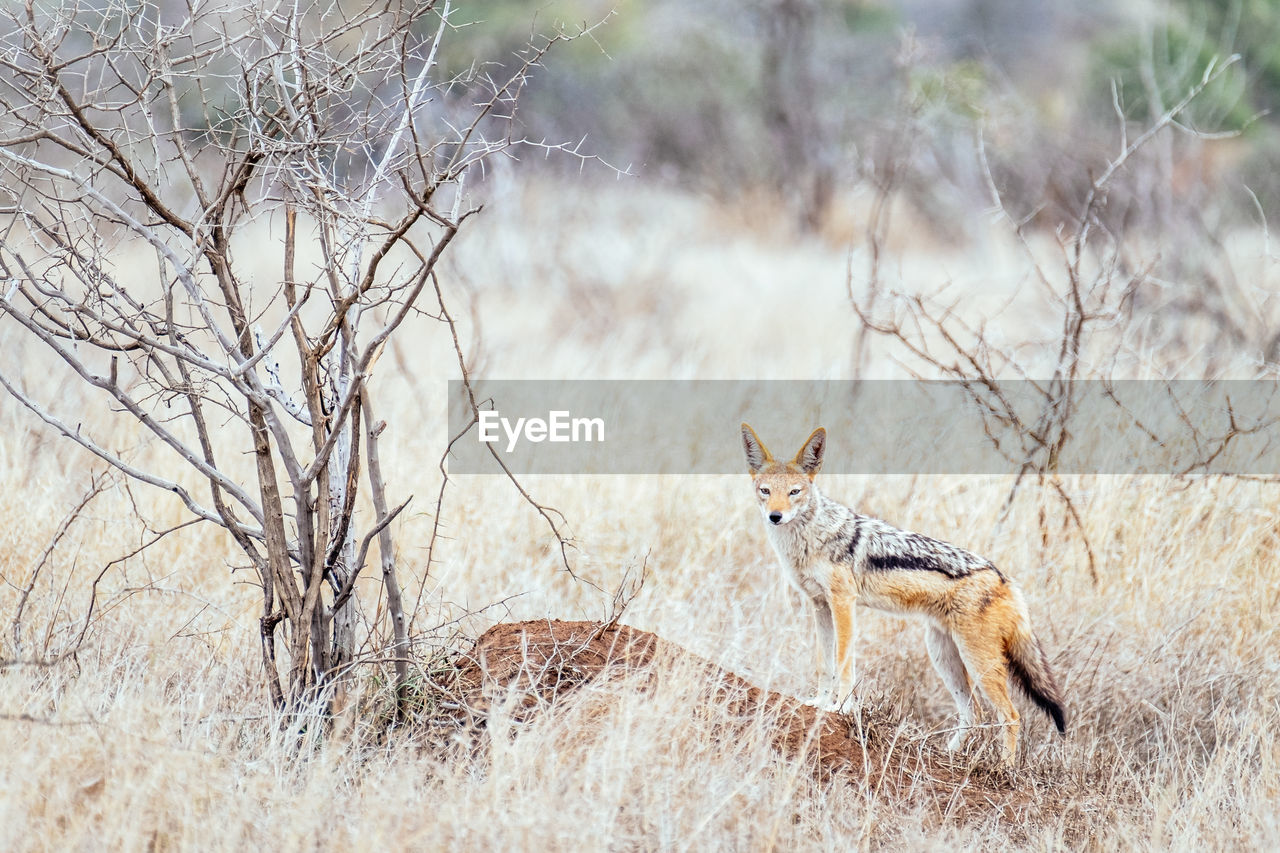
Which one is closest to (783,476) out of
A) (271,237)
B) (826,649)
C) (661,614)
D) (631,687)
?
(826,649)

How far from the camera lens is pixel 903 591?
453 centimetres

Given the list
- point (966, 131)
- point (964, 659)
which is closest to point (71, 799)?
point (964, 659)

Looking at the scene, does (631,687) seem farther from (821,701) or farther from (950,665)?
(950,665)

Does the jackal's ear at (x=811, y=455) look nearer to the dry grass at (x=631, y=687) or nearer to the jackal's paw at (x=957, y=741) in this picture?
the dry grass at (x=631, y=687)

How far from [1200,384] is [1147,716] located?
2393mm

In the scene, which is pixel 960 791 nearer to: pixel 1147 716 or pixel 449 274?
pixel 1147 716

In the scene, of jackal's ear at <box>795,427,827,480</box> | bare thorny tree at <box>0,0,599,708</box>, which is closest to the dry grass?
bare thorny tree at <box>0,0,599,708</box>

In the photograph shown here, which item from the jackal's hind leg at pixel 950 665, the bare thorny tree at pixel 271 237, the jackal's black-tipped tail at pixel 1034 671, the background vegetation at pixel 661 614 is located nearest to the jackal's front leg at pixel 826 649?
the background vegetation at pixel 661 614

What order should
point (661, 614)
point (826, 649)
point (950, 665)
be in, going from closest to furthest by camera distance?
point (950, 665), point (826, 649), point (661, 614)

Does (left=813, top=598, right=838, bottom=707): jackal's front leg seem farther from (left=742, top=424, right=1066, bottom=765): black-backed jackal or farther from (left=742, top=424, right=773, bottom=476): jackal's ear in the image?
(left=742, top=424, right=773, bottom=476): jackal's ear

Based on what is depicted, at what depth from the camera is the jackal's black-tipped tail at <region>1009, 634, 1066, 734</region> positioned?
4461mm

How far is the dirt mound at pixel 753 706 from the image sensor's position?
12.5ft

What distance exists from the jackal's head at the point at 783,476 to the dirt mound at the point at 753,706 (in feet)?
2.67

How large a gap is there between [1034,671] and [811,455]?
3.92 ft
